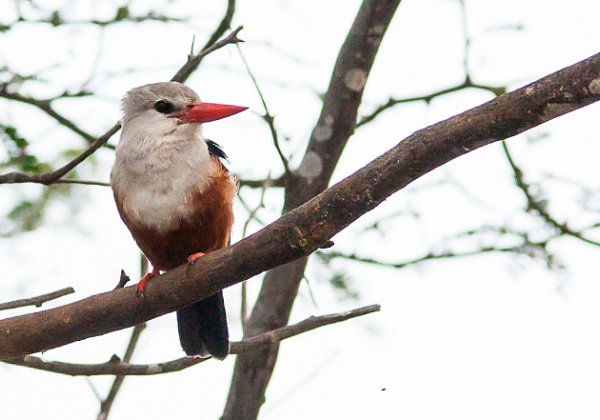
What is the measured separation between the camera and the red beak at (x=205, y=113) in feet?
15.1

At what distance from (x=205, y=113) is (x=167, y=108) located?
0.83 feet

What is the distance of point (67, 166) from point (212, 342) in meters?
1.22

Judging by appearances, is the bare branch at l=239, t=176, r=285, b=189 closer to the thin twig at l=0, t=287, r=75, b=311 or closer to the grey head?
the grey head

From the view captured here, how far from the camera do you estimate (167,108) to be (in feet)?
15.6

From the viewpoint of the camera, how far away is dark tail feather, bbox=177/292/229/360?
4430 mm

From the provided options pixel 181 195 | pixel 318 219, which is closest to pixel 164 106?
pixel 181 195

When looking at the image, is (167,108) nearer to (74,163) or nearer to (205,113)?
(205,113)

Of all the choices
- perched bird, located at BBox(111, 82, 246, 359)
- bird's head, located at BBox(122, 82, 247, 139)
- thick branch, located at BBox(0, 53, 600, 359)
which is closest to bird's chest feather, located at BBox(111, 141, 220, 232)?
perched bird, located at BBox(111, 82, 246, 359)

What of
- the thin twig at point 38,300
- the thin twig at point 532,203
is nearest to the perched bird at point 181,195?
the thin twig at point 38,300

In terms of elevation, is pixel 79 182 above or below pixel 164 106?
below

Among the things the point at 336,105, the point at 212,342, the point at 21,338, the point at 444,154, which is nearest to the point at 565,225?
the point at 336,105

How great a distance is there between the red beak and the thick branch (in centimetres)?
123

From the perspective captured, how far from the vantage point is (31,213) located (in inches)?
230

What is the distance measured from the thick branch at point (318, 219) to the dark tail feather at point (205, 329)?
89 centimetres
